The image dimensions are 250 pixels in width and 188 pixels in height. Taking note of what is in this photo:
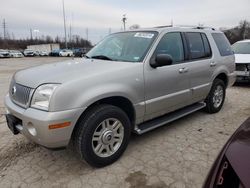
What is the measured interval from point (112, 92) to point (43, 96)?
0.81m

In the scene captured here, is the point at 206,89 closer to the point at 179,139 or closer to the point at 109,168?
the point at 179,139

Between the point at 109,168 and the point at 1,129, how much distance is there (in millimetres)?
2538

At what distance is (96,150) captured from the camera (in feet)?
9.36

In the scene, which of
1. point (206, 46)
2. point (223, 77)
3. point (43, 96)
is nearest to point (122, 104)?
point (43, 96)

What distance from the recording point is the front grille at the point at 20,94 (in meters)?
2.65

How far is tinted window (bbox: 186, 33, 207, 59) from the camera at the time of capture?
4074 mm

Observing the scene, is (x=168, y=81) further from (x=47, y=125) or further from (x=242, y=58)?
(x=242, y=58)

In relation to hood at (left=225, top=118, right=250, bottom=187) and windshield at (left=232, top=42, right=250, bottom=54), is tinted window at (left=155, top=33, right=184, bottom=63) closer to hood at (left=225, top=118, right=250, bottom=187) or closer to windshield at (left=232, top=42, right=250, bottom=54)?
hood at (left=225, top=118, right=250, bottom=187)

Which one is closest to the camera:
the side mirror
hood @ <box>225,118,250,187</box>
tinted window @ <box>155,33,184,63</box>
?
hood @ <box>225,118,250,187</box>

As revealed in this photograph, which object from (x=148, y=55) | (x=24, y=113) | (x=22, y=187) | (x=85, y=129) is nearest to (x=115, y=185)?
(x=85, y=129)

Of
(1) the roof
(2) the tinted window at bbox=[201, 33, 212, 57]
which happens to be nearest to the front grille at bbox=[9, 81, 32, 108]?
(1) the roof

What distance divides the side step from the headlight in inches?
54.7

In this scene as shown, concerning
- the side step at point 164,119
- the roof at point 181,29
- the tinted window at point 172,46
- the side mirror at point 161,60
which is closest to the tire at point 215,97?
the side step at point 164,119

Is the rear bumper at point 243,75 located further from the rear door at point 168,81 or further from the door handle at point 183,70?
the door handle at point 183,70
